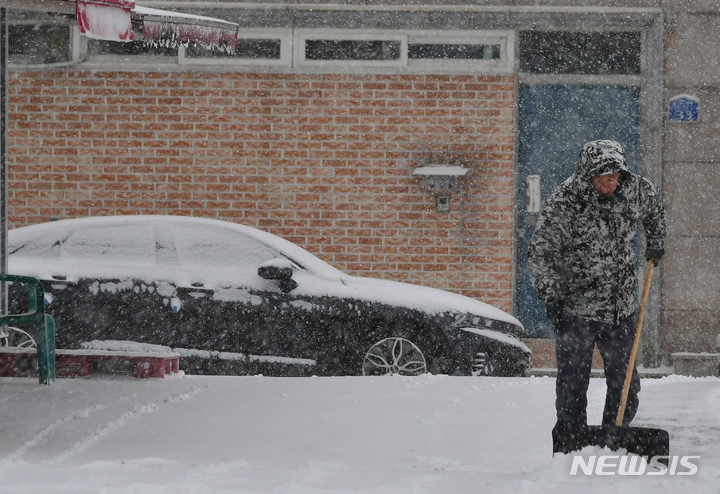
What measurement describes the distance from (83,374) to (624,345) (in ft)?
13.9

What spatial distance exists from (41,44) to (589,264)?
7.96 m

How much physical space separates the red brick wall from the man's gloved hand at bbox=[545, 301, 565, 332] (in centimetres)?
572

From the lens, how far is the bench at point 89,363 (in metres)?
7.99

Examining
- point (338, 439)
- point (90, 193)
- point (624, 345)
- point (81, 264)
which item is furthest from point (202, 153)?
point (624, 345)

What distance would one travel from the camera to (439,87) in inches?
447

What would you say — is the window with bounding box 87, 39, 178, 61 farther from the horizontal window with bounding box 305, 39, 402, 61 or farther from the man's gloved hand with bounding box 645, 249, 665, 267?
the man's gloved hand with bounding box 645, 249, 665, 267

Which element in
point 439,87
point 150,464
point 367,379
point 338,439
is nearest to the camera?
point 150,464

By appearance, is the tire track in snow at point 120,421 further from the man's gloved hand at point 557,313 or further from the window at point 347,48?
the window at point 347,48

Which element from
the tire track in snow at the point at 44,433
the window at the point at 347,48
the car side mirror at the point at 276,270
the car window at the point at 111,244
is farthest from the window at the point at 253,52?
the tire track in snow at the point at 44,433

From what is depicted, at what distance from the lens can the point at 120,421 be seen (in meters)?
6.45

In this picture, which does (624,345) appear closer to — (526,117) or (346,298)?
(346,298)

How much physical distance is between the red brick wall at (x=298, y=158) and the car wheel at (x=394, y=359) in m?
2.79

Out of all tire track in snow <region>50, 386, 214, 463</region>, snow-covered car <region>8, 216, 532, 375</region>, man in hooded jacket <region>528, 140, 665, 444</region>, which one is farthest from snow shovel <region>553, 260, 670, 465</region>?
snow-covered car <region>8, 216, 532, 375</region>

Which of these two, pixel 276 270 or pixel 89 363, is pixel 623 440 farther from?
pixel 89 363
